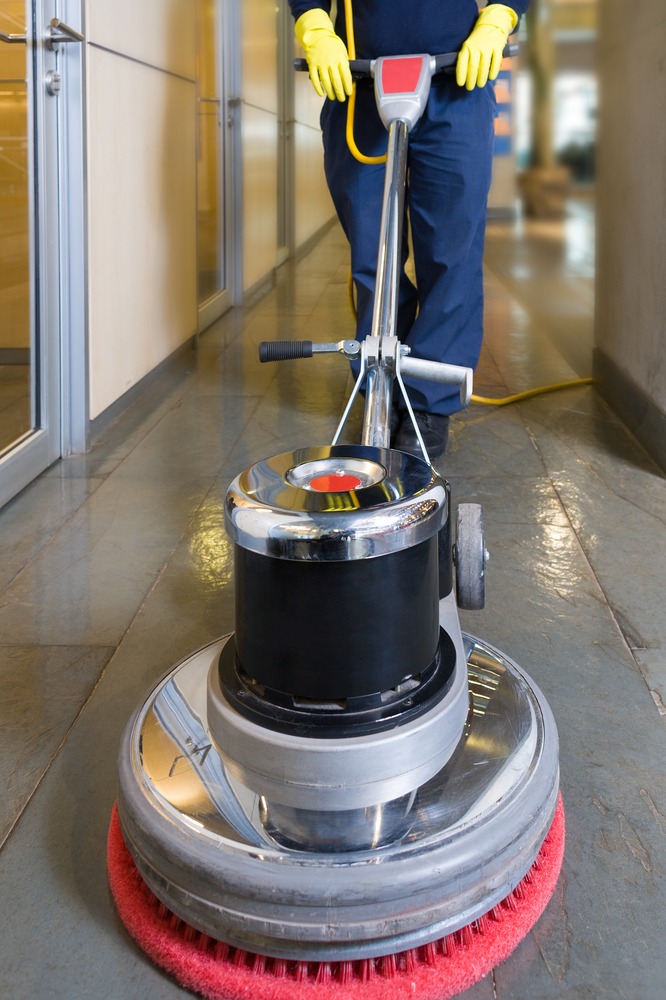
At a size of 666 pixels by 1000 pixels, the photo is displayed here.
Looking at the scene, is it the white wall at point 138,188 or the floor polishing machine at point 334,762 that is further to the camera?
the white wall at point 138,188

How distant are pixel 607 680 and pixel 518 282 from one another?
3172 millimetres

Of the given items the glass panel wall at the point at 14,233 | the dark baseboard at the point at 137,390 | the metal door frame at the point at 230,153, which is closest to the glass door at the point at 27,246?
the glass panel wall at the point at 14,233

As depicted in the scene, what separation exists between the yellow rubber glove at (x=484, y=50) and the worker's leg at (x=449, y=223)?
0.26m

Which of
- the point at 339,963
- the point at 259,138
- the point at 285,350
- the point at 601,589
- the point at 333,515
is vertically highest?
the point at 259,138

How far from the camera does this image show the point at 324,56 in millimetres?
1797

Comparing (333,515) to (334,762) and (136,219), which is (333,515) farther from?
(136,219)

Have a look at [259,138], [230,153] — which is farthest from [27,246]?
[259,138]

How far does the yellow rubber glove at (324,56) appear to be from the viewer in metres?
1.77

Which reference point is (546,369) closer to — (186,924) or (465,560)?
(465,560)

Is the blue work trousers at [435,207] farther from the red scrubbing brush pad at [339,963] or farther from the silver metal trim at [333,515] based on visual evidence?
the red scrubbing brush pad at [339,963]

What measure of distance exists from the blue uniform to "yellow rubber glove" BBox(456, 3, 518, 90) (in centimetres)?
23

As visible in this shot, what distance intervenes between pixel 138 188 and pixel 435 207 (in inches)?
40.6

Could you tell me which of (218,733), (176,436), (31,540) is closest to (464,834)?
(218,733)

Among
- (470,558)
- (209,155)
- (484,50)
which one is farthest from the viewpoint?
(209,155)
